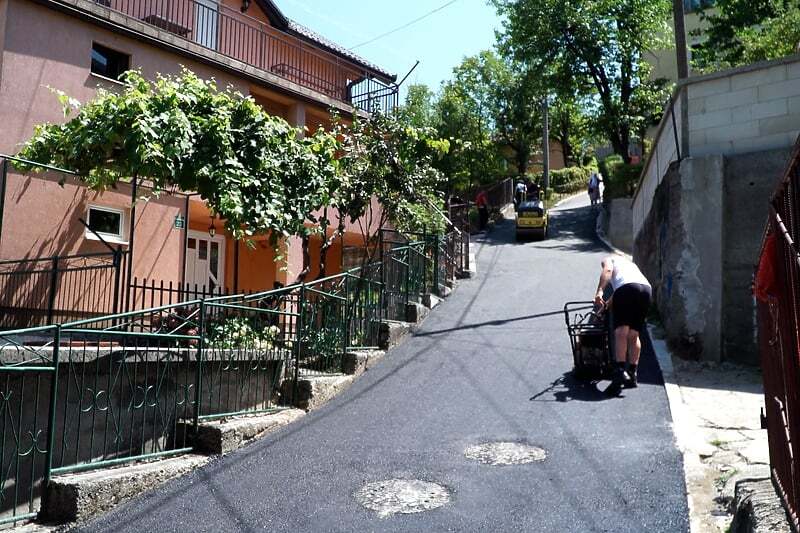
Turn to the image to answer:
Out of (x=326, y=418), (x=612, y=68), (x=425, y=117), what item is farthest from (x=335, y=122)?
(x=425, y=117)

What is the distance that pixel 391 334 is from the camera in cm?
1055

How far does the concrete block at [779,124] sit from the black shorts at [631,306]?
3.46 metres

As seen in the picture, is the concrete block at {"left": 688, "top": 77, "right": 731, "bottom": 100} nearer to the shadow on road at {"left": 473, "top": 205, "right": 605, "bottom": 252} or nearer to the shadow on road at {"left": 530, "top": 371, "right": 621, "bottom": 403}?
the shadow on road at {"left": 530, "top": 371, "right": 621, "bottom": 403}

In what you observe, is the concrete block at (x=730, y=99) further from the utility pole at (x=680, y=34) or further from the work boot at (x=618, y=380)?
the work boot at (x=618, y=380)

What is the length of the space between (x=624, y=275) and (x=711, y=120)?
351cm

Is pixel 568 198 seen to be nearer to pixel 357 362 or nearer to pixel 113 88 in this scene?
pixel 113 88

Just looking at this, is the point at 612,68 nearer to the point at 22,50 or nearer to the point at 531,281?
the point at 531,281

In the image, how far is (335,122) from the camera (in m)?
13.0

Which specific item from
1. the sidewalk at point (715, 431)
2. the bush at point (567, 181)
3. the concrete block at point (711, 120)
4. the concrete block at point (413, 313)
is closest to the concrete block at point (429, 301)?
the concrete block at point (413, 313)

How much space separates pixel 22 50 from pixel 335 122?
5510mm

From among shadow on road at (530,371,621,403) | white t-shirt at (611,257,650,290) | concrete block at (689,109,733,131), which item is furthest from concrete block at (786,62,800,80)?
shadow on road at (530,371,621,403)

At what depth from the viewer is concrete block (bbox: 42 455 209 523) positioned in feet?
16.7

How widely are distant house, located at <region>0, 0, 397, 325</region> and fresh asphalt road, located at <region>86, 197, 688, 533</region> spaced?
326 centimetres

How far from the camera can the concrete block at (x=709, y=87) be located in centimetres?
999
